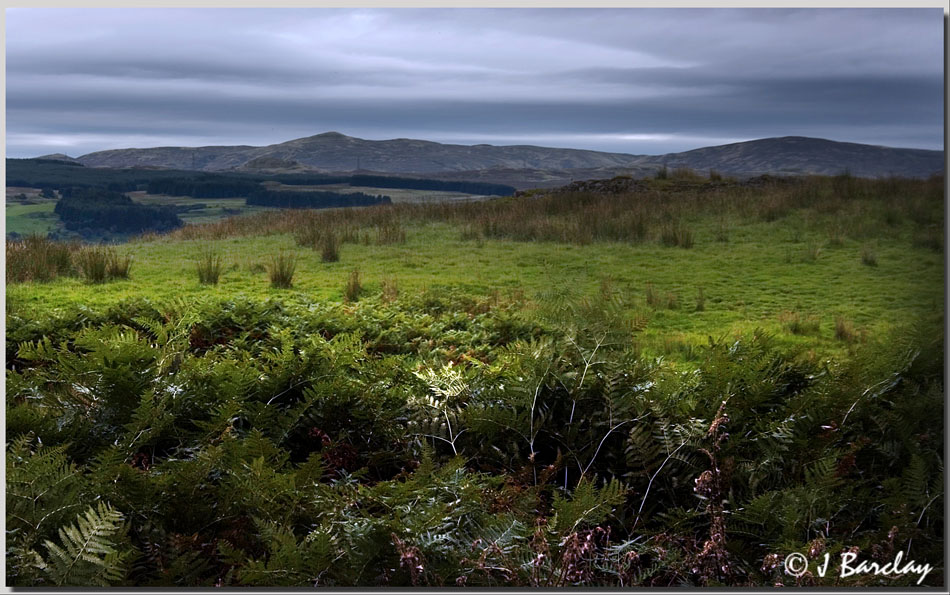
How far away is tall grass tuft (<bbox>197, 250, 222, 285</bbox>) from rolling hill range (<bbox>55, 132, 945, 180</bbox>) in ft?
4.34

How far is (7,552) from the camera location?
5.02ft

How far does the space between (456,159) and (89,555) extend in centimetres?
375

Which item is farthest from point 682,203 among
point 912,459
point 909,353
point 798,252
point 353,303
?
point 912,459

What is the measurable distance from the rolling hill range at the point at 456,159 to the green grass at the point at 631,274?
0.78m

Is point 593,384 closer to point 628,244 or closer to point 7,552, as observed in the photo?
point 7,552

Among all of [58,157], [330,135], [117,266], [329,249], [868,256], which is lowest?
[117,266]

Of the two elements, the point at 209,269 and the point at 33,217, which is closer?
the point at 33,217

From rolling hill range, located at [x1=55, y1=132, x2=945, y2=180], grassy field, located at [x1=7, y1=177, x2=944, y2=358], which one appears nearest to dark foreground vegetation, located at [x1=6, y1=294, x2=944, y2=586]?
rolling hill range, located at [x1=55, y1=132, x2=945, y2=180]

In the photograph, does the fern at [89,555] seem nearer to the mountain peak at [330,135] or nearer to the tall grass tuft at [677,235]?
the mountain peak at [330,135]

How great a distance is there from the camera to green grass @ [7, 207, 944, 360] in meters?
4.76

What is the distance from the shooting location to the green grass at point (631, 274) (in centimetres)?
476

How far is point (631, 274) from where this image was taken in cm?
564
